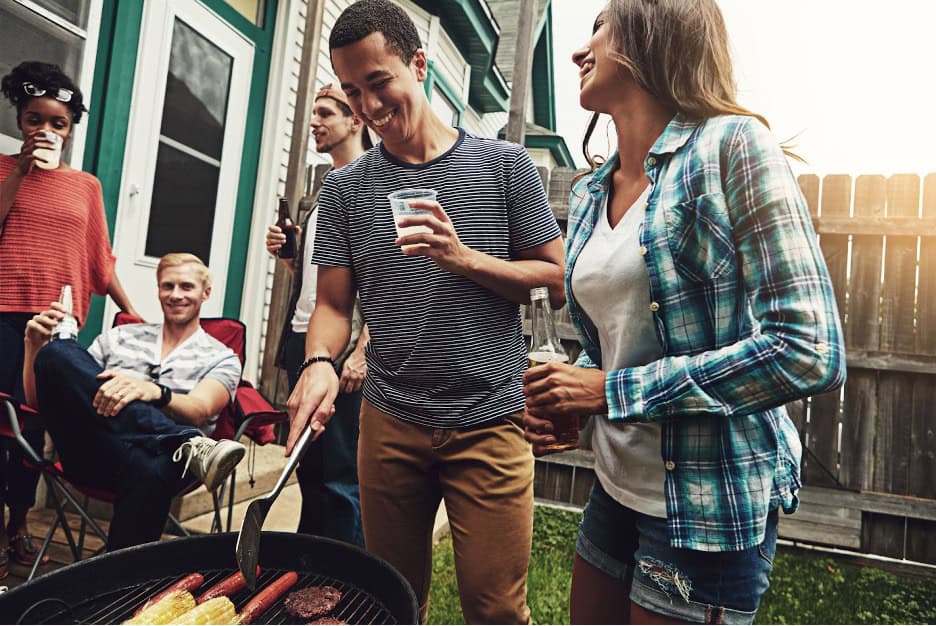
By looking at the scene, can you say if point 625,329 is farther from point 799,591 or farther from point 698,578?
point 799,591

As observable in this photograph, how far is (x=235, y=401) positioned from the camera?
3.11m

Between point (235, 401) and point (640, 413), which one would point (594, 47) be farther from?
point (235, 401)

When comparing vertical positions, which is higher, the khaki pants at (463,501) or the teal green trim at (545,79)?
the teal green trim at (545,79)

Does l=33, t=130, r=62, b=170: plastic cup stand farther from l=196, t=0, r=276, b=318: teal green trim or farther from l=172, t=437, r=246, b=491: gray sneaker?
l=196, t=0, r=276, b=318: teal green trim

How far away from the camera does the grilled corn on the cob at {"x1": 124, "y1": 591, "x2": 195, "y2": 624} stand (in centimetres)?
138

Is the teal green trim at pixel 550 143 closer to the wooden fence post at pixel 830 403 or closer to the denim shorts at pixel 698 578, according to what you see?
the wooden fence post at pixel 830 403

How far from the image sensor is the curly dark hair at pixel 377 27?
1.71m

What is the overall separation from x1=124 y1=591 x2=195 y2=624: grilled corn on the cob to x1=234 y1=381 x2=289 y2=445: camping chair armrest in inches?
60.1

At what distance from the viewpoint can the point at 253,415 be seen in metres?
2.98

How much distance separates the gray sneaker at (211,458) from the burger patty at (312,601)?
480mm

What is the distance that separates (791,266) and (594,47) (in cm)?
61

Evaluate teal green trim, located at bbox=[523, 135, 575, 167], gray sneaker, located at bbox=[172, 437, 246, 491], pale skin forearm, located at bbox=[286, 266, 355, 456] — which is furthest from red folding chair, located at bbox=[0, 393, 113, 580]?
teal green trim, located at bbox=[523, 135, 575, 167]

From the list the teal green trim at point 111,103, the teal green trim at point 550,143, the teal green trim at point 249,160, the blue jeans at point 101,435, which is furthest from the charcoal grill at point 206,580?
the teal green trim at point 550,143

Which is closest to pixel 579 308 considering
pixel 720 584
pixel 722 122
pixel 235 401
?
pixel 722 122
